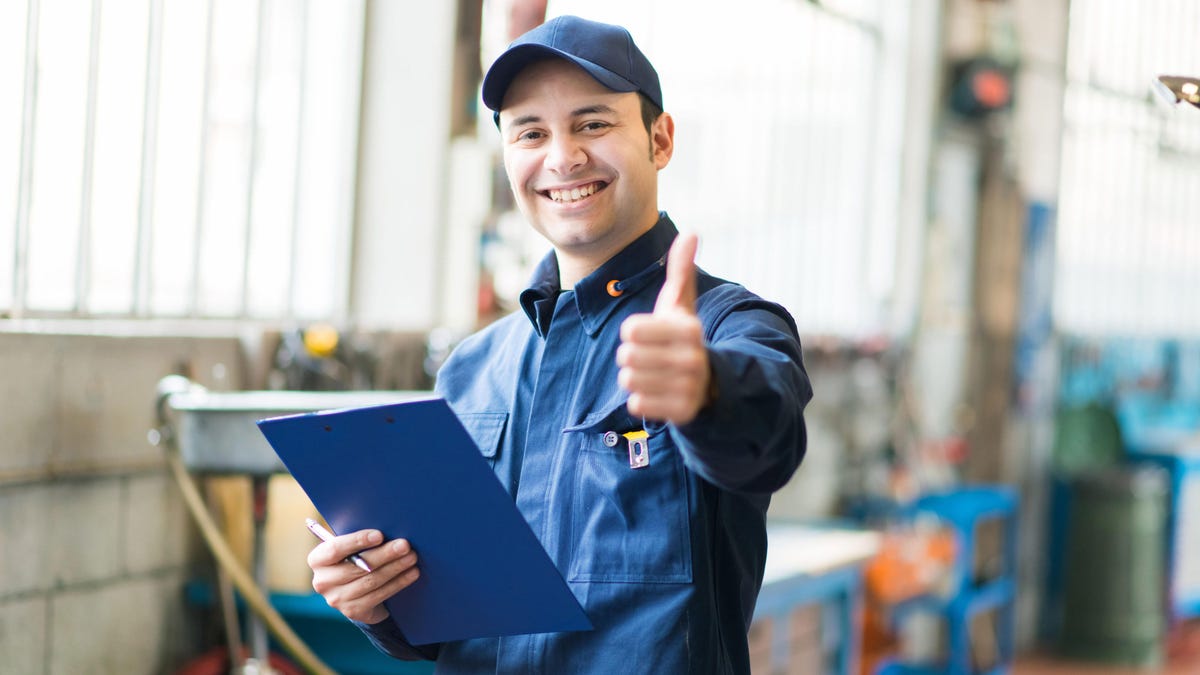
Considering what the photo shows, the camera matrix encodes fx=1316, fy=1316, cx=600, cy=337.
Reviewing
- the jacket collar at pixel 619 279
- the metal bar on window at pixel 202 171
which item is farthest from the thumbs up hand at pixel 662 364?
the metal bar on window at pixel 202 171

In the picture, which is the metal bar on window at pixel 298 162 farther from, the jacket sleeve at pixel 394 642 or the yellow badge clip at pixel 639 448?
the yellow badge clip at pixel 639 448

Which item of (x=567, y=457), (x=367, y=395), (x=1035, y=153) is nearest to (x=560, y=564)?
(x=567, y=457)

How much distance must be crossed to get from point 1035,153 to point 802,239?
6.11 feet

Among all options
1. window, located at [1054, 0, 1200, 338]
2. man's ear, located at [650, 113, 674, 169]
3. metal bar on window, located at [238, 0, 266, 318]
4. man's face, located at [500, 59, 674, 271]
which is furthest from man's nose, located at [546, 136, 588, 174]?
window, located at [1054, 0, 1200, 338]

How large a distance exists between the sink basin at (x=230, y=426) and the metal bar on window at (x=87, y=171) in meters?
0.38

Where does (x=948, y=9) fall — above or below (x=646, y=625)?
above

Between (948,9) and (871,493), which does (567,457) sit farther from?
(948,9)

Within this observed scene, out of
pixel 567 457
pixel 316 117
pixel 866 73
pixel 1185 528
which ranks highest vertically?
pixel 866 73

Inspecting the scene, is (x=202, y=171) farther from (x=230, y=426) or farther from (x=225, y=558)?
(x=225, y=558)

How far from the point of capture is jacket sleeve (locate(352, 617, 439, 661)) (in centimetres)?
148

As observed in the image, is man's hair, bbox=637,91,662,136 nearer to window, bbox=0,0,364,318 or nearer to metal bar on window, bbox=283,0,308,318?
window, bbox=0,0,364,318

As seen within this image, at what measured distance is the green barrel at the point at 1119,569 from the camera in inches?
253

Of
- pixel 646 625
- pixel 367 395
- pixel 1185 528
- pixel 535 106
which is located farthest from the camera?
pixel 1185 528

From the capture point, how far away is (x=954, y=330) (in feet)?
20.9
